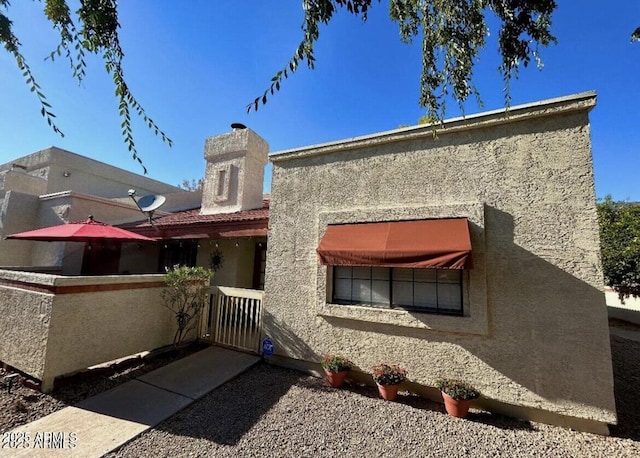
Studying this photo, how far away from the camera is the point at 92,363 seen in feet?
23.7

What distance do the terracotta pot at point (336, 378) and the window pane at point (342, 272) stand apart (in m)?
2.54

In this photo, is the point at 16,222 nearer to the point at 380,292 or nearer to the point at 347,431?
the point at 380,292

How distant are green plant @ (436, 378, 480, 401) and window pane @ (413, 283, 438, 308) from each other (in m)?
1.68

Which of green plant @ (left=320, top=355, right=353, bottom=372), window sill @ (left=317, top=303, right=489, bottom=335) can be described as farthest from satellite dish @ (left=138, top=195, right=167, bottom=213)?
green plant @ (left=320, top=355, right=353, bottom=372)

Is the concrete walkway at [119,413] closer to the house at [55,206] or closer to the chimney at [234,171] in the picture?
the house at [55,206]

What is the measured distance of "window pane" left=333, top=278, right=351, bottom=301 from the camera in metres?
8.03

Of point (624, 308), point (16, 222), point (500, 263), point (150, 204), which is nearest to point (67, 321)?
point (150, 204)

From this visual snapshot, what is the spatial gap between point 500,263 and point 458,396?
3.02m

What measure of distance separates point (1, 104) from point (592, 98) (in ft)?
36.2

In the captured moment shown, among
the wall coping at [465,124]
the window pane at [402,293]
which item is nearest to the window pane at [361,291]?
the window pane at [402,293]

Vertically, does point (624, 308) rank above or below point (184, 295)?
below

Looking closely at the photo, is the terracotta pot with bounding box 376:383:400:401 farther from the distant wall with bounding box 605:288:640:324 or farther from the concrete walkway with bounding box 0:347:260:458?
the distant wall with bounding box 605:288:640:324

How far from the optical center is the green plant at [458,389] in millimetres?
5891

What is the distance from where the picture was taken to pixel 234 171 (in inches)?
576
